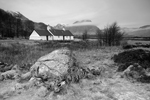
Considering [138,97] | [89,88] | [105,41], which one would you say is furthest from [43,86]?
[105,41]

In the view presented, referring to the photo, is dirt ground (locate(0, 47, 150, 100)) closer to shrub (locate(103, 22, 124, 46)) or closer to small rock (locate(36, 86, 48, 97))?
small rock (locate(36, 86, 48, 97))

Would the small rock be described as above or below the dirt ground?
above

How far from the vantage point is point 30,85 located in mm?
4234

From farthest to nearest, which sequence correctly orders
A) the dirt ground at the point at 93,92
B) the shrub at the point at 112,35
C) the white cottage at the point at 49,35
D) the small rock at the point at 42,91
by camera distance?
the white cottage at the point at 49,35 → the shrub at the point at 112,35 → the small rock at the point at 42,91 → the dirt ground at the point at 93,92

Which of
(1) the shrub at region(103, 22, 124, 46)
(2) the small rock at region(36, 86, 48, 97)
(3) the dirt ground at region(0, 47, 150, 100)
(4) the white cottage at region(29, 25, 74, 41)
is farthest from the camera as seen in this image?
(4) the white cottage at region(29, 25, 74, 41)

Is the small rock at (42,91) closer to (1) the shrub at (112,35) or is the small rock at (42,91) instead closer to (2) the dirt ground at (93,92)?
(2) the dirt ground at (93,92)

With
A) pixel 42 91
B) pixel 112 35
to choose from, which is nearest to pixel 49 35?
pixel 112 35

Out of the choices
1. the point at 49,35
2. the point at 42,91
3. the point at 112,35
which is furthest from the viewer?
the point at 49,35

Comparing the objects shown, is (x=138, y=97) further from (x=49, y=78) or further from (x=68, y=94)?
(x=49, y=78)

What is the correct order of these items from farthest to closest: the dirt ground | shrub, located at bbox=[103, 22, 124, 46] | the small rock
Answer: shrub, located at bbox=[103, 22, 124, 46] < the small rock < the dirt ground

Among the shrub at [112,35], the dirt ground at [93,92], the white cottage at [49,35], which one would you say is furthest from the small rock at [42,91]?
the white cottage at [49,35]

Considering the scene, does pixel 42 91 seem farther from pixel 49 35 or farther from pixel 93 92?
pixel 49 35

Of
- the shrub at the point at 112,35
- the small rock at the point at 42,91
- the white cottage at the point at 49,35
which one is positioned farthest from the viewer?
the white cottage at the point at 49,35

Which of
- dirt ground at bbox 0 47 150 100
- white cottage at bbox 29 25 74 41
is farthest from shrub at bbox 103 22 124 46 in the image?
white cottage at bbox 29 25 74 41
